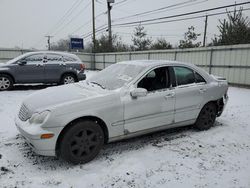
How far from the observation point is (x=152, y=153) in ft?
12.0

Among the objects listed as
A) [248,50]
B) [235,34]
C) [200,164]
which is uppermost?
[235,34]

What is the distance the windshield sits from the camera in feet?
12.6

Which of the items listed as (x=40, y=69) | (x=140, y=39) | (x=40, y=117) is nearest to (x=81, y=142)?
(x=40, y=117)

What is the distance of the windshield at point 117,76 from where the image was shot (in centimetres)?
383

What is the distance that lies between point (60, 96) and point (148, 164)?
1.75 metres

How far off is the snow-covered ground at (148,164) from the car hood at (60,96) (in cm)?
84

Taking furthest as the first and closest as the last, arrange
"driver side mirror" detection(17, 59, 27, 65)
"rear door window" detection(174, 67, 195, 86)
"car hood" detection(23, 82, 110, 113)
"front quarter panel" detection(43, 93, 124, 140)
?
1. "driver side mirror" detection(17, 59, 27, 65)
2. "rear door window" detection(174, 67, 195, 86)
3. "car hood" detection(23, 82, 110, 113)
4. "front quarter panel" detection(43, 93, 124, 140)

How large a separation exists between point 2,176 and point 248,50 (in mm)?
10753

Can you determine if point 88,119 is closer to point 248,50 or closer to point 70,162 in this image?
point 70,162

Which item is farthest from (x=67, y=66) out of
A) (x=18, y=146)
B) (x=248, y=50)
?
(x=248, y=50)

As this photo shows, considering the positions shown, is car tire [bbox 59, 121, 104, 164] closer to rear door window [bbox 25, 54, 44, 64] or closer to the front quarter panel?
the front quarter panel

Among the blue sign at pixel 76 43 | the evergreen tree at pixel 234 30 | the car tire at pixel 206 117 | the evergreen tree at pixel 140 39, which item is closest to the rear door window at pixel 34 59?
the car tire at pixel 206 117

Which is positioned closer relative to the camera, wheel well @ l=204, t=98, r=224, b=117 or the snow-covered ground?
the snow-covered ground

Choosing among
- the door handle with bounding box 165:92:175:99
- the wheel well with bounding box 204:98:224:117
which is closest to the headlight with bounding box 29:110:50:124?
the door handle with bounding box 165:92:175:99
